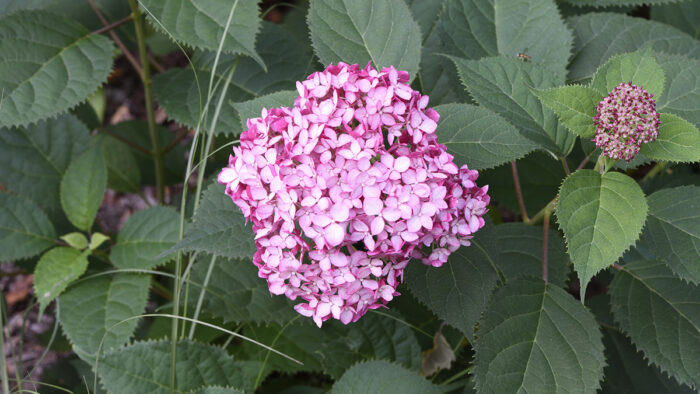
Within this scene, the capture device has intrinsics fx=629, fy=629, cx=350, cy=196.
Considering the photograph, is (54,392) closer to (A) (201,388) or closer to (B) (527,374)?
(A) (201,388)

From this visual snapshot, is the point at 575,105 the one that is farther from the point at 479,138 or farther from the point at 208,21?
the point at 208,21

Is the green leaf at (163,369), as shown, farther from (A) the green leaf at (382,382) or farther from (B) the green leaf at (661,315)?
(B) the green leaf at (661,315)

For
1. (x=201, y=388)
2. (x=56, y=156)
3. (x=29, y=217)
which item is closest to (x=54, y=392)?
(x=29, y=217)

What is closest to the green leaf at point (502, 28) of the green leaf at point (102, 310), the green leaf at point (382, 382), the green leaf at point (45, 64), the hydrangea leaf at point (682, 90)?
the hydrangea leaf at point (682, 90)

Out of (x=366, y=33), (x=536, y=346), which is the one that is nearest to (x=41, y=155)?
(x=366, y=33)

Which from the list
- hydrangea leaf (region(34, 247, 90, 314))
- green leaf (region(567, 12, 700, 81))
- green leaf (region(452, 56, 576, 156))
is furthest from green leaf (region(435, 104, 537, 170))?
hydrangea leaf (region(34, 247, 90, 314))

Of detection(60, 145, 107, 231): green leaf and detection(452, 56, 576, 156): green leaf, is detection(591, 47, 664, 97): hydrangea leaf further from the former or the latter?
detection(60, 145, 107, 231): green leaf
